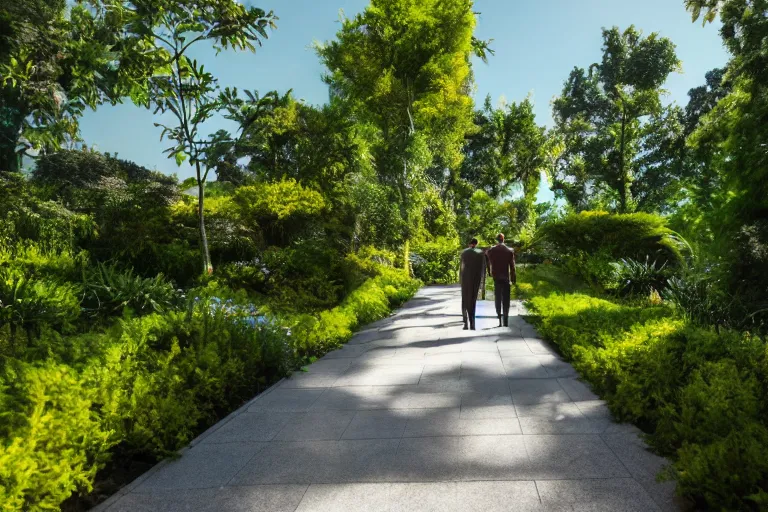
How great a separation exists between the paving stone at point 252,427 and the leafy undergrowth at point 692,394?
266 cm

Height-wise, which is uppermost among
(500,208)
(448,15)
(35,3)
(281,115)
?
(448,15)

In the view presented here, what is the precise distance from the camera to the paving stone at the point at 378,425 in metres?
3.77

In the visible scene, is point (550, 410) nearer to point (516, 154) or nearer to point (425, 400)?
point (425, 400)

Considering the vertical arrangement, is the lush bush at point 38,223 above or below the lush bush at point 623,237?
above

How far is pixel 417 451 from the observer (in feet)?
11.2

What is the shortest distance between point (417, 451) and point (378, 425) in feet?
2.08

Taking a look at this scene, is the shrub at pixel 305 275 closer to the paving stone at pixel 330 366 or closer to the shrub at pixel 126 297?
the shrub at pixel 126 297

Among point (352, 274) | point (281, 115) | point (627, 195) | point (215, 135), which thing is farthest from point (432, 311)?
point (627, 195)

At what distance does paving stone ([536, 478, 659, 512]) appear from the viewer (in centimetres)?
259

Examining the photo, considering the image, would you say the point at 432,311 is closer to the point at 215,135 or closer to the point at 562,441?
the point at 215,135

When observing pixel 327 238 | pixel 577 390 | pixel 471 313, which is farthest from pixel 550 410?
pixel 327 238

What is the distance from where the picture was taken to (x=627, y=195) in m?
30.7

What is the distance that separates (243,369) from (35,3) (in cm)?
1414

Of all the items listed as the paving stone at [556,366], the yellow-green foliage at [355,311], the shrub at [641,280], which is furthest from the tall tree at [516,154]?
the paving stone at [556,366]
